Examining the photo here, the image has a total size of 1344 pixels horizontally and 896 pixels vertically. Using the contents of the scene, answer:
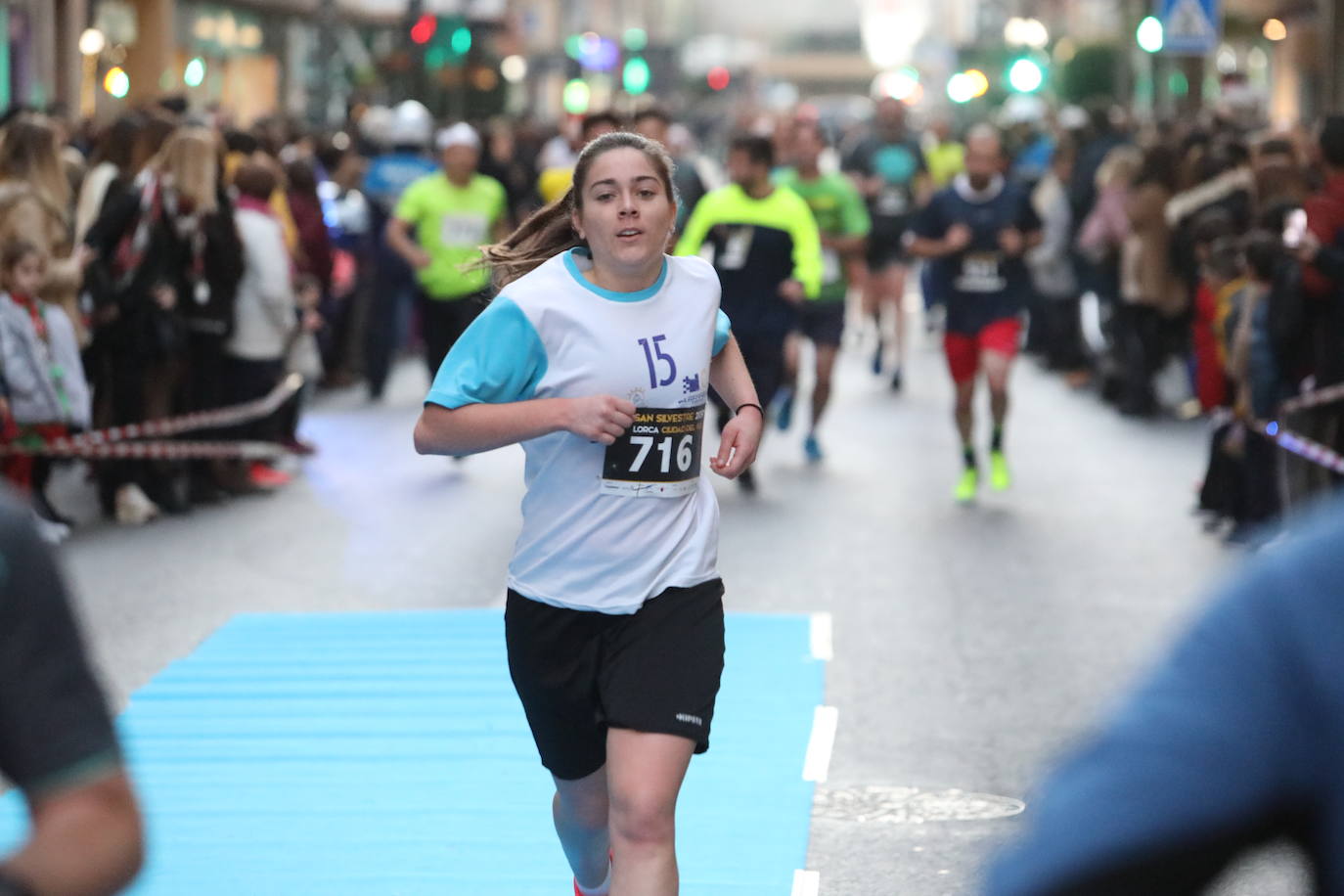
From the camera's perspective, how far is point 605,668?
4531 millimetres

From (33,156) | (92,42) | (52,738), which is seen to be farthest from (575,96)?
(52,738)

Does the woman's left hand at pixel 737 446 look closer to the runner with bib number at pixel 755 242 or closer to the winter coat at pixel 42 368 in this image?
the winter coat at pixel 42 368

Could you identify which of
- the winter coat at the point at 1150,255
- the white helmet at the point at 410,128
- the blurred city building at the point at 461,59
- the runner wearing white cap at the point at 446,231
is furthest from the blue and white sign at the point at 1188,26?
the runner wearing white cap at the point at 446,231

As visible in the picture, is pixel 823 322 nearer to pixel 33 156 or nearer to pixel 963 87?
pixel 33 156

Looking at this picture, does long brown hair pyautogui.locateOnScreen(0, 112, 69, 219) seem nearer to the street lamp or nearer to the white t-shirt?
the white t-shirt

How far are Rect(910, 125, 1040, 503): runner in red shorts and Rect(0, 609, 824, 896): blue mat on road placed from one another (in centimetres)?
383

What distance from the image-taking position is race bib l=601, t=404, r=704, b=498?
4.59 metres

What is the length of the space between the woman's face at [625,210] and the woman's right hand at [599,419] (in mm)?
346

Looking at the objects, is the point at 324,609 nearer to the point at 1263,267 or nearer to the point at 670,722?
the point at 1263,267

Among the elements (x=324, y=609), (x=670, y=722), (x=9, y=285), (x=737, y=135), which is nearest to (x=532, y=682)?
(x=670, y=722)

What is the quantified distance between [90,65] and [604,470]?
29960mm

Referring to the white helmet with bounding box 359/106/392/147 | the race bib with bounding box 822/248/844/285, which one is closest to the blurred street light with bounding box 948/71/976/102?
the white helmet with bounding box 359/106/392/147

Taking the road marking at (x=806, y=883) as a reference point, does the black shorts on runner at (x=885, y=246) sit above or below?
above

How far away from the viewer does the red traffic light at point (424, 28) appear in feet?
93.7
